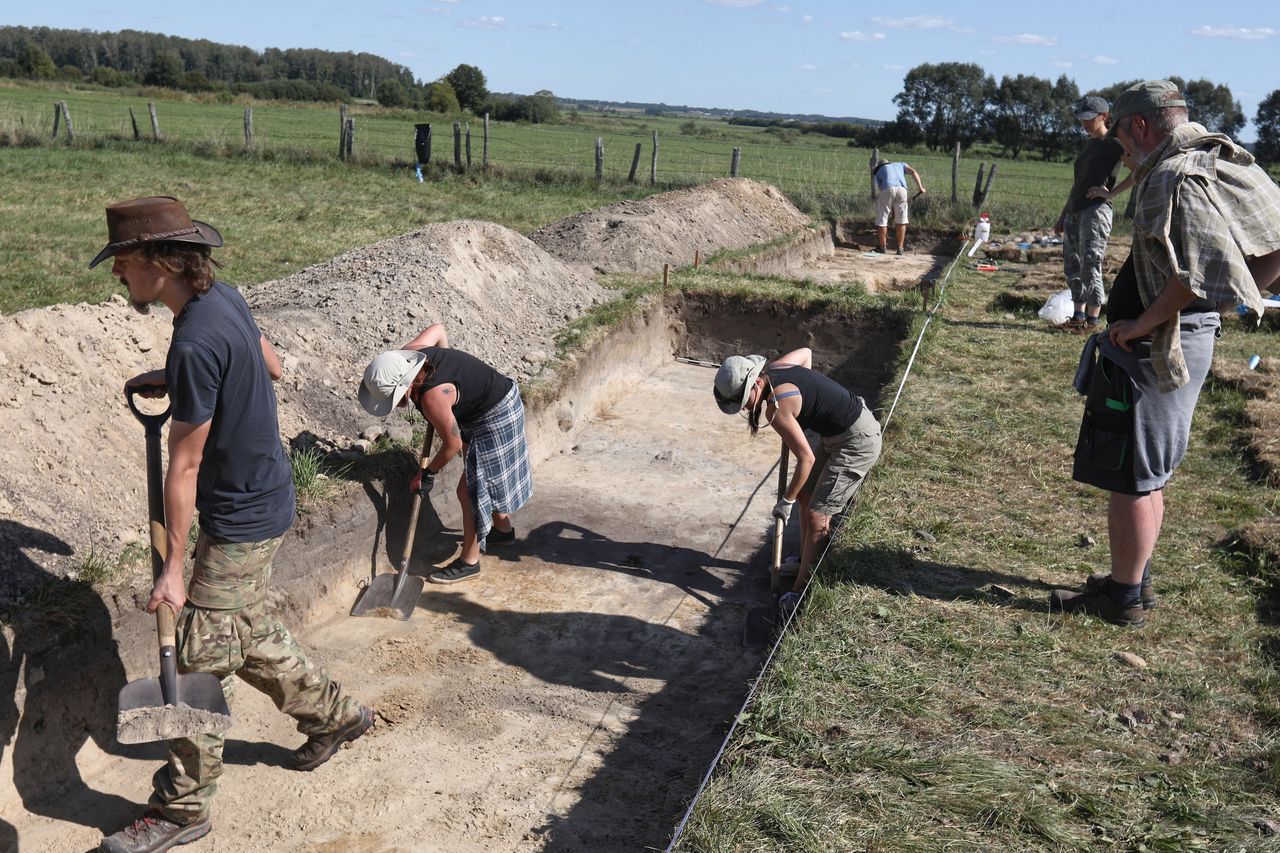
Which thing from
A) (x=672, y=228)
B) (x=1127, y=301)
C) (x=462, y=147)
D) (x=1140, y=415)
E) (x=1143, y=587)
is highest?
(x=462, y=147)

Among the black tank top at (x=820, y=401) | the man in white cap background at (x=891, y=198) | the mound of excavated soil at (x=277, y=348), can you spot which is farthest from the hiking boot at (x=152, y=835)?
the man in white cap background at (x=891, y=198)

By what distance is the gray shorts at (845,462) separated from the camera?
5.08 metres

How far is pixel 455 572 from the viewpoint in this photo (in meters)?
5.77

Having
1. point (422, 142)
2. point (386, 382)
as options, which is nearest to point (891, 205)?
point (422, 142)

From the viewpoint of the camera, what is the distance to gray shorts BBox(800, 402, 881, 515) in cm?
508

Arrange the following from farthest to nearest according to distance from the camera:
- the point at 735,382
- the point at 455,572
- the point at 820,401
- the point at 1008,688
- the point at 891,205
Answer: the point at 891,205 < the point at 455,572 < the point at 820,401 < the point at 735,382 < the point at 1008,688

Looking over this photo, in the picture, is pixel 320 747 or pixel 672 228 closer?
pixel 320 747

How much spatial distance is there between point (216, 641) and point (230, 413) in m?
0.78

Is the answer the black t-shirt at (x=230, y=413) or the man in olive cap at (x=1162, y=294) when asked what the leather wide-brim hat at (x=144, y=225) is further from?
the man in olive cap at (x=1162, y=294)

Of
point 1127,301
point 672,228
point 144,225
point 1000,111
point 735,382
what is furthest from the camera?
point 1000,111

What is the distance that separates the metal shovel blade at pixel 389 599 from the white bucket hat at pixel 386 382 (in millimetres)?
989

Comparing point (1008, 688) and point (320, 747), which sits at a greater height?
point (1008, 688)

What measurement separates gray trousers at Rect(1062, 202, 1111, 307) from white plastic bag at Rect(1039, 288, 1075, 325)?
44 cm

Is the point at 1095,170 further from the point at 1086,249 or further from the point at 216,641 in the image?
the point at 216,641
